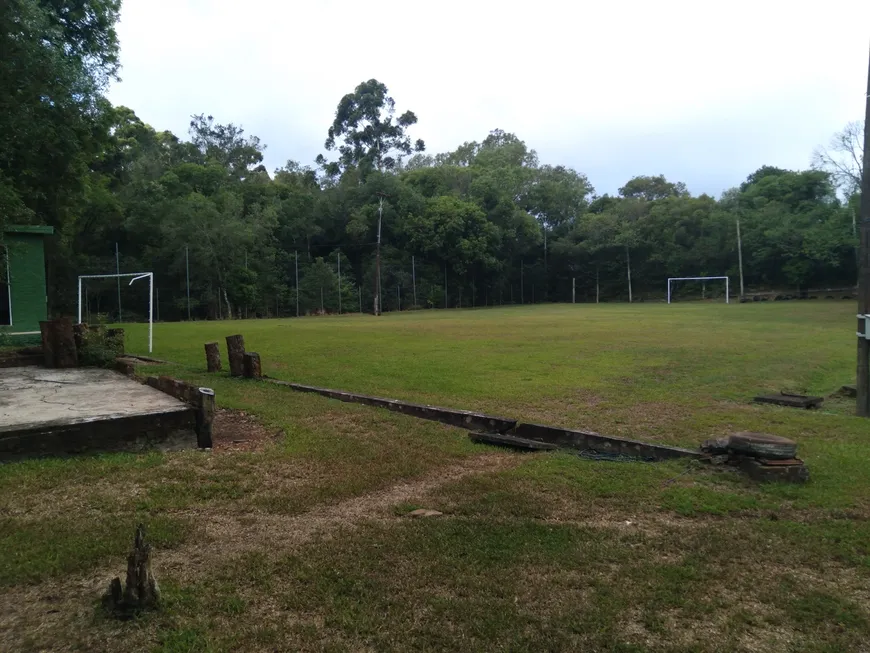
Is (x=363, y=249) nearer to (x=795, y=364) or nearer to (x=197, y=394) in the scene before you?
(x=795, y=364)

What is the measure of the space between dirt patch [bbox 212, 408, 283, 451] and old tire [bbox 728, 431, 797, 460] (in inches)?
167

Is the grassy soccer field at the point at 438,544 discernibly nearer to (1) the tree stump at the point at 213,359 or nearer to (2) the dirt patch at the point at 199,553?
(2) the dirt patch at the point at 199,553

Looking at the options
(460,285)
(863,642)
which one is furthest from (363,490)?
(460,285)

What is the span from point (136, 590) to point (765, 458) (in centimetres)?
460

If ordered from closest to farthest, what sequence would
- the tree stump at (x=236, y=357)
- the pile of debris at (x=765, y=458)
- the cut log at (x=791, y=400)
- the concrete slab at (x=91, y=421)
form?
1. the pile of debris at (x=765, y=458)
2. the concrete slab at (x=91, y=421)
3. the cut log at (x=791, y=400)
4. the tree stump at (x=236, y=357)

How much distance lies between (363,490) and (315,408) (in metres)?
3.21

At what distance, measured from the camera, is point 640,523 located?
408 centimetres

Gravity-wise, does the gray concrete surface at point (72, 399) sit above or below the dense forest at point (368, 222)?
below

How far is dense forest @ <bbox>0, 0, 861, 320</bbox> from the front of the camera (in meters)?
29.7

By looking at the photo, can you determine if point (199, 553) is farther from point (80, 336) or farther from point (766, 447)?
point (80, 336)

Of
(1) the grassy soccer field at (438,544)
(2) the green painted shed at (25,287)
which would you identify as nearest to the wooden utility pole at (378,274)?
(2) the green painted shed at (25,287)

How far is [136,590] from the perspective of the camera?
2787 millimetres

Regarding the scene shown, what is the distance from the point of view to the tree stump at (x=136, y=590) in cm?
277

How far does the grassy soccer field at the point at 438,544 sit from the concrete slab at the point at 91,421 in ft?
1.00
